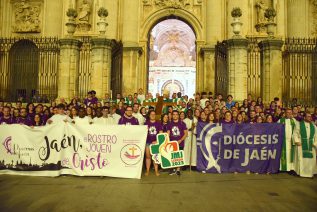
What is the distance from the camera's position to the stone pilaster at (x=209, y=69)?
16453 mm

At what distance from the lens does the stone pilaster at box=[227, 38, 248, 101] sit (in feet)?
41.7

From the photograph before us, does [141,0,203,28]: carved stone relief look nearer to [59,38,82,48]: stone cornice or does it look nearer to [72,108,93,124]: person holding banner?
[59,38,82,48]: stone cornice

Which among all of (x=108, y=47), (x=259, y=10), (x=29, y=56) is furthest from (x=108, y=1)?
(x=259, y=10)

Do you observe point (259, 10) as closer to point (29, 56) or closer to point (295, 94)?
point (295, 94)

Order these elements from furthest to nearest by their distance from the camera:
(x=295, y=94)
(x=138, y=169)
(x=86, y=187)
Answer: (x=295, y=94), (x=138, y=169), (x=86, y=187)

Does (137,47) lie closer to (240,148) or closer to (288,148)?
(240,148)

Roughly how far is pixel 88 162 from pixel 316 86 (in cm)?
1592

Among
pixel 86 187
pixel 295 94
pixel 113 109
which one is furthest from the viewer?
pixel 295 94

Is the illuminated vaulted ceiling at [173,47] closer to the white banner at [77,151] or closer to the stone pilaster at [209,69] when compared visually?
the stone pilaster at [209,69]

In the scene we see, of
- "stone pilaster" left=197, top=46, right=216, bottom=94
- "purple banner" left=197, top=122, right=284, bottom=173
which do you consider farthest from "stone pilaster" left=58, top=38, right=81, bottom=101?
"purple banner" left=197, top=122, right=284, bottom=173

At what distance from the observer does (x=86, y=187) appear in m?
6.33

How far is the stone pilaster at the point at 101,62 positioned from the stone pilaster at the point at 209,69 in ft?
19.4

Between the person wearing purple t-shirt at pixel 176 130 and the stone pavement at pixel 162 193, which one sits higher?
the person wearing purple t-shirt at pixel 176 130

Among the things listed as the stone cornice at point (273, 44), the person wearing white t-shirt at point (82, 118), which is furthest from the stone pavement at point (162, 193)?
the stone cornice at point (273, 44)
